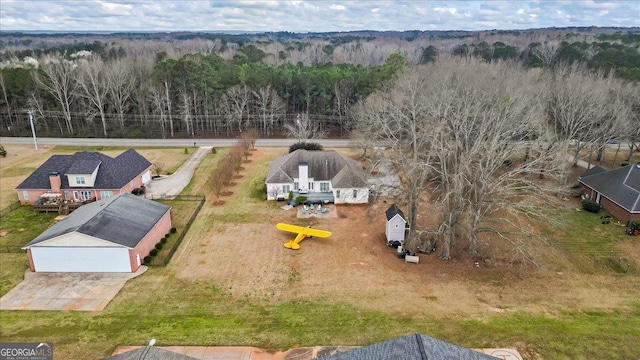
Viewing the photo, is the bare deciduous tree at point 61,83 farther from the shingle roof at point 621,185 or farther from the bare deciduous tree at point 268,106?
the shingle roof at point 621,185

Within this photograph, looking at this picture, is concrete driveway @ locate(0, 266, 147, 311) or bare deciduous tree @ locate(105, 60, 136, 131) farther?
bare deciduous tree @ locate(105, 60, 136, 131)

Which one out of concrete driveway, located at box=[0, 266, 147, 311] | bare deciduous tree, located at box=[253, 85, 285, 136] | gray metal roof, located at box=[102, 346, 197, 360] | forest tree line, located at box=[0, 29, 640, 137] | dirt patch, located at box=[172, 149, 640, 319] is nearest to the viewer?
gray metal roof, located at box=[102, 346, 197, 360]

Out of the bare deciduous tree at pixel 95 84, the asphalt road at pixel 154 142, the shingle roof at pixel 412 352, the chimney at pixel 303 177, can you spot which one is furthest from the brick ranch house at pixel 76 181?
the shingle roof at pixel 412 352

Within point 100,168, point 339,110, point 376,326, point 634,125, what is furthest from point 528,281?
point 339,110

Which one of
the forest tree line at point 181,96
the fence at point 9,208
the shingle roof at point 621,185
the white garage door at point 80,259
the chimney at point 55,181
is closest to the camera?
the white garage door at point 80,259

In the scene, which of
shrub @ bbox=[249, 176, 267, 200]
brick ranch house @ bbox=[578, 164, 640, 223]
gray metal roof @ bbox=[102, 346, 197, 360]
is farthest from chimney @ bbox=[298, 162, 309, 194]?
brick ranch house @ bbox=[578, 164, 640, 223]

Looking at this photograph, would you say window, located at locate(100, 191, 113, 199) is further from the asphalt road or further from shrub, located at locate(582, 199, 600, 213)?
shrub, located at locate(582, 199, 600, 213)

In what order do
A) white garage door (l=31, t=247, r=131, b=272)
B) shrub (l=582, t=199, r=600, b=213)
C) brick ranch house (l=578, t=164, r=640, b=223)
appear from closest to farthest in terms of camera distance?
white garage door (l=31, t=247, r=131, b=272) < brick ranch house (l=578, t=164, r=640, b=223) < shrub (l=582, t=199, r=600, b=213)
